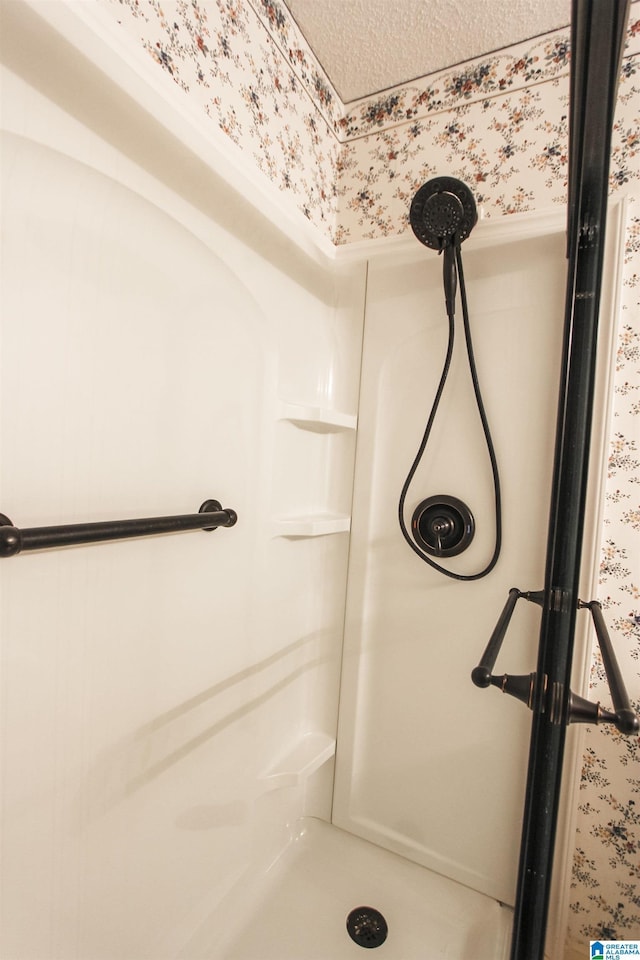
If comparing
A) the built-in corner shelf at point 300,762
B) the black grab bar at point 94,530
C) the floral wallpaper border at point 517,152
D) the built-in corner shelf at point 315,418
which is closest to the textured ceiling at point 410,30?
the floral wallpaper border at point 517,152

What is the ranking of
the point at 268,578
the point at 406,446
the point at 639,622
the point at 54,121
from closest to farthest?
the point at 54,121 < the point at 639,622 < the point at 268,578 < the point at 406,446

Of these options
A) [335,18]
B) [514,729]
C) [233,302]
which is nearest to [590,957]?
[514,729]

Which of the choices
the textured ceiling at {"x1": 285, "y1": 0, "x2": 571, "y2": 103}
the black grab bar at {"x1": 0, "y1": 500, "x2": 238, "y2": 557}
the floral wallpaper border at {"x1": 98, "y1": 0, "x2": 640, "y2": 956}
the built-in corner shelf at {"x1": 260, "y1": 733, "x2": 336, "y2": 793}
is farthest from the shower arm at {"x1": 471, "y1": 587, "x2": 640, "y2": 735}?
the textured ceiling at {"x1": 285, "y1": 0, "x2": 571, "y2": 103}

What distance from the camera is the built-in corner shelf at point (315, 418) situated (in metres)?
1.05

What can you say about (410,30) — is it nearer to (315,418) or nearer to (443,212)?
(443,212)

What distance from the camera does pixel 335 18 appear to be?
1.04m

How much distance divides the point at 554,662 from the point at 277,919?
102cm

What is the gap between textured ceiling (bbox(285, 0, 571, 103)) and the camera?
3.28ft

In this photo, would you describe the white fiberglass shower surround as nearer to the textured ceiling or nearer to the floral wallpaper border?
the floral wallpaper border

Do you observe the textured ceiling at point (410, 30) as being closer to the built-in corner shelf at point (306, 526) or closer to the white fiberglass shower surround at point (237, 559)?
the white fiberglass shower surround at point (237, 559)

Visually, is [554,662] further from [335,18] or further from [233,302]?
[335,18]
